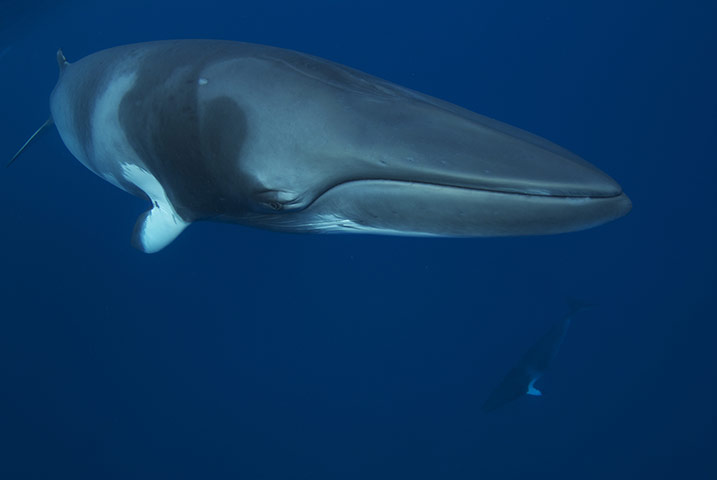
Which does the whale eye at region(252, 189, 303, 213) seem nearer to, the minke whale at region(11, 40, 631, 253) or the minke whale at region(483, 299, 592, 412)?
the minke whale at region(11, 40, 631, 253)

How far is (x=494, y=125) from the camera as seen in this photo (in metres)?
3.45

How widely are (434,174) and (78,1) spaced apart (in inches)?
1233

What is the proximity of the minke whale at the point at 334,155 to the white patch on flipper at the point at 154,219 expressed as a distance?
30cm

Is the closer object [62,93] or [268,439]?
[62,93]

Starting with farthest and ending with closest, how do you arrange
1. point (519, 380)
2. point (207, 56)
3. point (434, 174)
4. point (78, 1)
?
point (78, 1)
point (519, 380)
point (207, 56)
point (434, 174)

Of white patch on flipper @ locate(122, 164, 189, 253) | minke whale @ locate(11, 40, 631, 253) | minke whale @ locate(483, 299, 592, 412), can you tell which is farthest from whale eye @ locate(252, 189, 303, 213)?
minke whale @ locate(483, 299, 592, 412)

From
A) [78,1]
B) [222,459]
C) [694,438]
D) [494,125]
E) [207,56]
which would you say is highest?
[78,1]

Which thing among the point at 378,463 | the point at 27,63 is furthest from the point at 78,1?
the point at 378,463

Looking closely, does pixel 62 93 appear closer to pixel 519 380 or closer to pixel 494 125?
pixel 494 125

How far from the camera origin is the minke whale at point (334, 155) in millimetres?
3057

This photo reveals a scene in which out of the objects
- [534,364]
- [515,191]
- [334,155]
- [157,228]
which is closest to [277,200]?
[334,155]

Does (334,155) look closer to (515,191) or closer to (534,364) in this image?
(515,191)

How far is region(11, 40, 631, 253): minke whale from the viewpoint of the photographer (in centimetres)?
306

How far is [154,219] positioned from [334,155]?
2769mm
